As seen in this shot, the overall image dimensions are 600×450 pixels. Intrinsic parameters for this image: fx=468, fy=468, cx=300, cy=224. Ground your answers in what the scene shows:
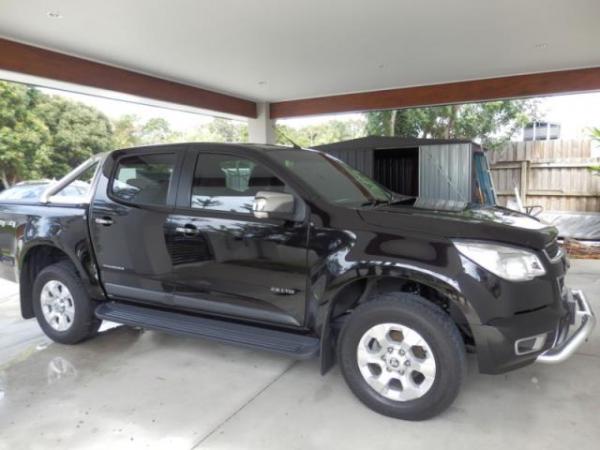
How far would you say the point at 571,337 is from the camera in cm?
274

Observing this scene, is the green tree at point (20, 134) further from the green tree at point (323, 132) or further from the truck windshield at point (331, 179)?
the truck windshield at point (331, 179)

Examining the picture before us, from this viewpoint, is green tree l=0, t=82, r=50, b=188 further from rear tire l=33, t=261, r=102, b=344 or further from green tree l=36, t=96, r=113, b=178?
rear tire l=33, t=261, r=102, b=344

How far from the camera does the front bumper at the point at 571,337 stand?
262 centimetres

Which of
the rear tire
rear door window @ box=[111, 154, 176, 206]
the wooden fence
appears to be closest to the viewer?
rear door window @ box=[111, 154, 176, 206]

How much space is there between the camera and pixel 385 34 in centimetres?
639

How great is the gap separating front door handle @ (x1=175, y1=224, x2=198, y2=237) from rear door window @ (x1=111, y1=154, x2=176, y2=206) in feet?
0.90

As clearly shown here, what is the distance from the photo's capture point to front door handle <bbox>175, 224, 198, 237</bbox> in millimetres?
3330

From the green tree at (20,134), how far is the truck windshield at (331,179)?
14.9 m

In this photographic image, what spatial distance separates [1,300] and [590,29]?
8.38 meters

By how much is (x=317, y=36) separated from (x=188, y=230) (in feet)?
13.8

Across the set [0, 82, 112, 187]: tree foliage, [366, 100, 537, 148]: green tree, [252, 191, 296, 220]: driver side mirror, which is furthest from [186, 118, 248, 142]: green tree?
[252, 191, 296, 220]: driver side mirror

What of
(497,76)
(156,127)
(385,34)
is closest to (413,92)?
(497,76)

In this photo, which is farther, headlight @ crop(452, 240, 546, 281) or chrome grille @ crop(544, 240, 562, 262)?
chrome grille @ crop(544, 240, 562, 262)

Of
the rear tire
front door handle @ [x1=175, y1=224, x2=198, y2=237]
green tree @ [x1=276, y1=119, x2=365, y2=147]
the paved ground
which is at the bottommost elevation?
the paved ground
